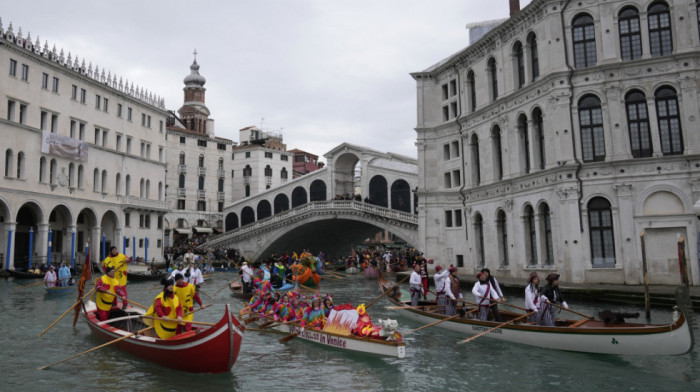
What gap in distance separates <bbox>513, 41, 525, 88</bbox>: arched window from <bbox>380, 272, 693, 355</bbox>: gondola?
13826mm

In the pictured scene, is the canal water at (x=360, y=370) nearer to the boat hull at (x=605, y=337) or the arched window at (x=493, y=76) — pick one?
the boat hull at (x=605, y=337)

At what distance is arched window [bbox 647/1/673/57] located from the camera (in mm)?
19516

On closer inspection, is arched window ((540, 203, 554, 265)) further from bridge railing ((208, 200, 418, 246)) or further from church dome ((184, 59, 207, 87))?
church dome ((184, 59, 207, 87))

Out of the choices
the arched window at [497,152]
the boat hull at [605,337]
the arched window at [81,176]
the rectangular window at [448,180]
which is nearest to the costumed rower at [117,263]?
the boat hull at [605,337]

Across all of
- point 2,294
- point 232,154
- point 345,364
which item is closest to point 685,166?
point 345,364

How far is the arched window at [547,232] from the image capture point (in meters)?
21.9

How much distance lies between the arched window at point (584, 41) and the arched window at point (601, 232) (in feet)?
18.1

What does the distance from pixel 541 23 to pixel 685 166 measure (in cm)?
795

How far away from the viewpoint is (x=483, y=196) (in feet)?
86.1

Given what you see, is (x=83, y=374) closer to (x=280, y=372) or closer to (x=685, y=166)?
(x=280, y=372)

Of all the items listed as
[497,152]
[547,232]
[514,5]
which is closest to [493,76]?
[497,152]

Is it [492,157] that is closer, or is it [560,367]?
[560,367]

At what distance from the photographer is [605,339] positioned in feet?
33.9

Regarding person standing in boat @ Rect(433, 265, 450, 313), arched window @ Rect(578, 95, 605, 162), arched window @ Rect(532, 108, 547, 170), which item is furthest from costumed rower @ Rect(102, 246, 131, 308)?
arched window @ Rect(578, 95, 605, 162)
